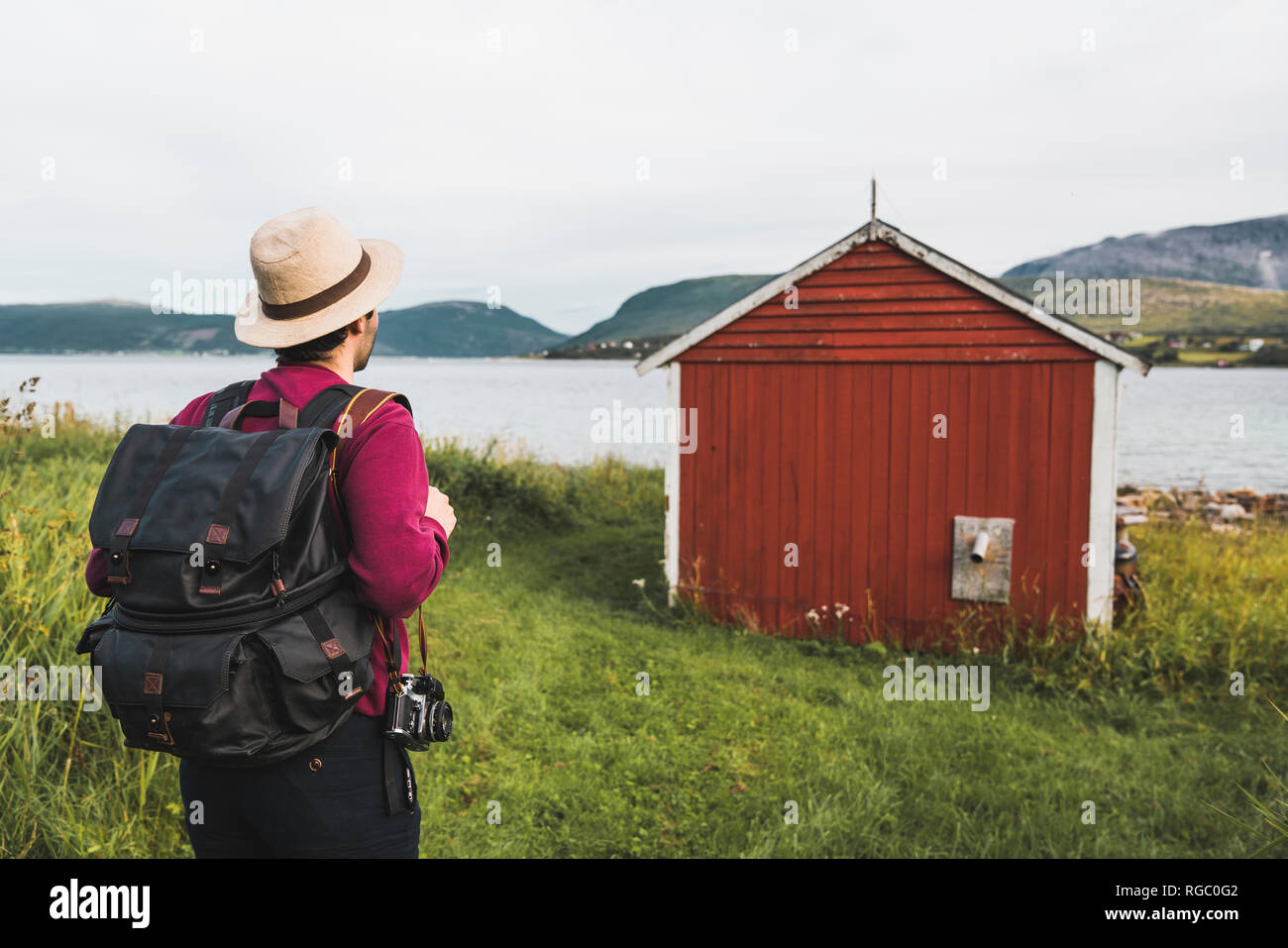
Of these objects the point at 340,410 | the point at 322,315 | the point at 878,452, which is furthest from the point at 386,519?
the point at 878,452

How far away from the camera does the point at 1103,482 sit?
760 cm

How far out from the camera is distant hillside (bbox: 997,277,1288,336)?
4301 inches

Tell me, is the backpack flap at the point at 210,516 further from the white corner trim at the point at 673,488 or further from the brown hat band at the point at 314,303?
the white corner trim at the point at 673,488

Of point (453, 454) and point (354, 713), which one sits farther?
point (453, 454)

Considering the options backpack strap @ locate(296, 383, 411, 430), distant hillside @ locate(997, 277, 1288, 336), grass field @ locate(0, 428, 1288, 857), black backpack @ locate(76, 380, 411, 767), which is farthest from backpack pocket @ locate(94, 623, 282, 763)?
distant hillside @ locate(997, 277, 1288, 336)

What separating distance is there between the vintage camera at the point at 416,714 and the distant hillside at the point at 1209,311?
11795 cm

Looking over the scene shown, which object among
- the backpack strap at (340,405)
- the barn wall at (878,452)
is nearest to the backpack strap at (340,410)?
Result: the backpack strap at (340,405)

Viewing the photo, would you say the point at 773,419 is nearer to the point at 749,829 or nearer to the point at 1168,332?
the point at 749,829

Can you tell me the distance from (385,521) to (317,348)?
0.58 metres

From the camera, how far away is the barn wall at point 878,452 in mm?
7793

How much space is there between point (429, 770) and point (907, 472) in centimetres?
532
